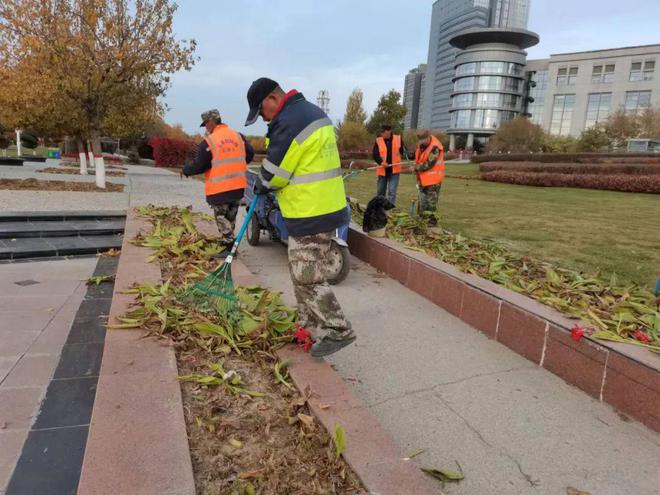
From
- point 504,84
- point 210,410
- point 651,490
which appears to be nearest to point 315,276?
point 210,410

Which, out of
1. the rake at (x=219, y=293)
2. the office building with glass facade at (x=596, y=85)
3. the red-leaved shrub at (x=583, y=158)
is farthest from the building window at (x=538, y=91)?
the rake at (x=219, y=293)

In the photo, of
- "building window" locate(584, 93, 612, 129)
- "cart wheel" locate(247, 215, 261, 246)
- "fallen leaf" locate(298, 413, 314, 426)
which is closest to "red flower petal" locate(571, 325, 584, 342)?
"fallen leaf" locate(298, 413, 314, 426)

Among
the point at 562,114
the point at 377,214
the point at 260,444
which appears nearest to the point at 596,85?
the point at 562,114

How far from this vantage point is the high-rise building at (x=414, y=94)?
14525cm

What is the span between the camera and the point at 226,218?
5.80 meters

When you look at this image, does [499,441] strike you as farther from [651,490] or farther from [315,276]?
[315,276]

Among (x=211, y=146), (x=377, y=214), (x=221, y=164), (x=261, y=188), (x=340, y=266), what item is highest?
(x=211, y=146)

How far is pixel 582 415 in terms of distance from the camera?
9.31ft

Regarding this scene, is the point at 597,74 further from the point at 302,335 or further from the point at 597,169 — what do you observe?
the point at 302,335

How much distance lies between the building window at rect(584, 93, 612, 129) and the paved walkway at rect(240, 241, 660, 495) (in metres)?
83.8

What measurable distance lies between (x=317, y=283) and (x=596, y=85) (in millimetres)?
88580

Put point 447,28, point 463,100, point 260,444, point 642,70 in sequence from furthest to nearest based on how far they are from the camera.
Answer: point 447,28
point 463,100
point 642,70
point 260,444

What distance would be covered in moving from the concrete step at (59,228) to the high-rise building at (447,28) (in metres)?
114

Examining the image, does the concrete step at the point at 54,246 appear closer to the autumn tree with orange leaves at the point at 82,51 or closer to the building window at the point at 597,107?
the autumn tree with orange leaves at the point at 82,51
